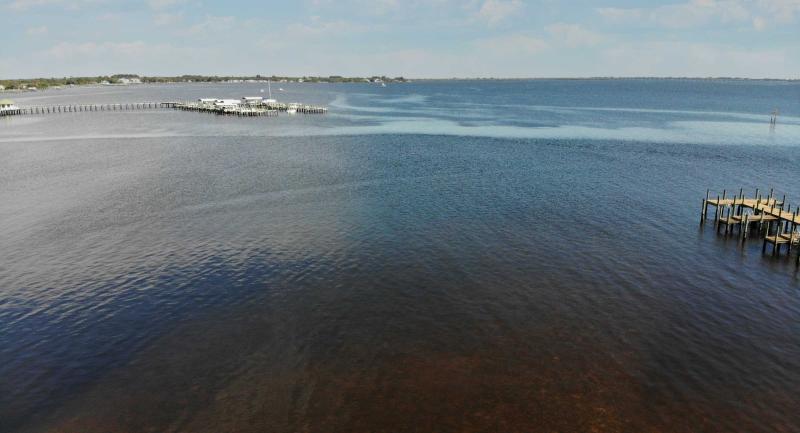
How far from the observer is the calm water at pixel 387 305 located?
936 inches

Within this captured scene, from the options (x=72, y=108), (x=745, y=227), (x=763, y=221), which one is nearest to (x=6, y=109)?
(x=72, y=108)

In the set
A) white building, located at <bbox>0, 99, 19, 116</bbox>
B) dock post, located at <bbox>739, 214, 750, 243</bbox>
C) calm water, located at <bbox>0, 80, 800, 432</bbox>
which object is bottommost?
calm water, located at <bbox>0, 80, 800, 432</bbox>

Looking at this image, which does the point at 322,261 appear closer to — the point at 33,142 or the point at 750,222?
the point at 750,222

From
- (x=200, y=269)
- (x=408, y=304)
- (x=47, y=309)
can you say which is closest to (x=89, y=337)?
(x=47, y=309)

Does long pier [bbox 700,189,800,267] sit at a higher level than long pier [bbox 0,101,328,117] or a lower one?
lower

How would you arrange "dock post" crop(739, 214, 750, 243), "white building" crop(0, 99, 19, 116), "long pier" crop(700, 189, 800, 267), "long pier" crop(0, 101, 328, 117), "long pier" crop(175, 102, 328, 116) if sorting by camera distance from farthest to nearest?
"long pier" crop(175, 102, 328, 116) < "long pier" crop(0, 101, 328, 117) < "white building" crop(0, 99, 19, 116) < "dock post" crop(739, 214, 750, 243) < "long pier" crop(700, 189, 800, 267)

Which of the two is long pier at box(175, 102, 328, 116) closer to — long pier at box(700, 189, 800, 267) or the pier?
the pier

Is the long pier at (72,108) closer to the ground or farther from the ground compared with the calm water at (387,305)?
farther from the ground

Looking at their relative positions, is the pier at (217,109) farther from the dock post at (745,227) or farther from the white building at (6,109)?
the dock post at (745,227)

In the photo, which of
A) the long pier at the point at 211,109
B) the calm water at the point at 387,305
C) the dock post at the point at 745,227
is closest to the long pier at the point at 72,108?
the long pier at the point at 211,109

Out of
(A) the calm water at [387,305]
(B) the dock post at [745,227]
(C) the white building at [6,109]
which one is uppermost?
(C) the white building at [6,109]

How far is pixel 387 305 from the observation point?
3369cm

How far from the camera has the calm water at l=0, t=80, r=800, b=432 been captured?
23.8 metres

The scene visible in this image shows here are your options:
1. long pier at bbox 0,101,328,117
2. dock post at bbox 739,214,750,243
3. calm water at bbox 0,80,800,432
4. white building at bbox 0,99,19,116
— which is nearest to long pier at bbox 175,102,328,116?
long pier at bbox 0,101,328,117
